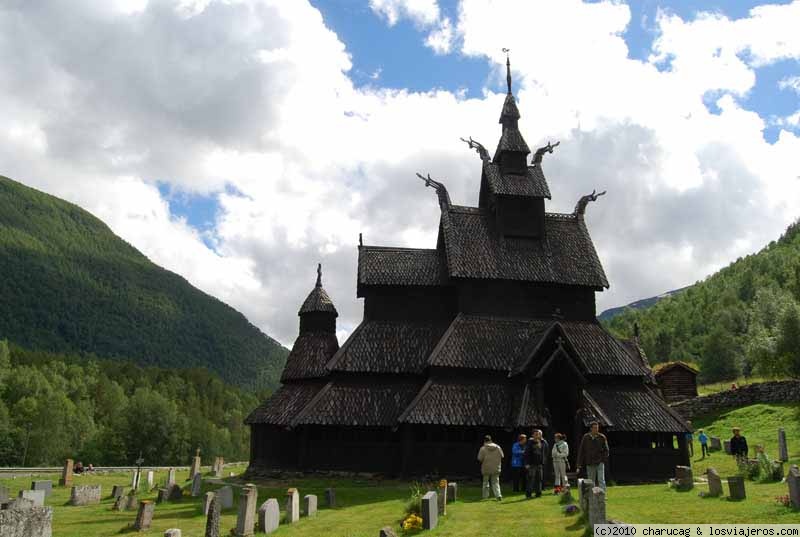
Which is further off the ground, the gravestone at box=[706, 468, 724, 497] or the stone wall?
the stone wall

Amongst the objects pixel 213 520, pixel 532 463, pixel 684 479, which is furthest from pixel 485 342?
pixel 213 520

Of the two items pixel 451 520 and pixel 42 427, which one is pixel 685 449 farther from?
pixel 42 427

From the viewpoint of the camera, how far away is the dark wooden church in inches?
1032

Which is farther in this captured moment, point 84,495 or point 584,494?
point 84,495

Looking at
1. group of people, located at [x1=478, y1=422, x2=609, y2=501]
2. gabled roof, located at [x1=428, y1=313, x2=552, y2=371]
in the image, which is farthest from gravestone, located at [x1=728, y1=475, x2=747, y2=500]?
gabled roof, located at [x1=428, y1=313, x2=552, y2=371]

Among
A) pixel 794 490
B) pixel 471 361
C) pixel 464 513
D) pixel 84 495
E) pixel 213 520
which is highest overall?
pixel 471 361

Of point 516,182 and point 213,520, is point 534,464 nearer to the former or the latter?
point 213,520

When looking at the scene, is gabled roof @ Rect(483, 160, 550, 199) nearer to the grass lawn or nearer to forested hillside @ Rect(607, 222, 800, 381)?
the grass lawn

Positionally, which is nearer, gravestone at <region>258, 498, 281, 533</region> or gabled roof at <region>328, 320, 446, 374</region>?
gravestone at <region>258, 498, 281, 533</region>

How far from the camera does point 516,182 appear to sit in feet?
109

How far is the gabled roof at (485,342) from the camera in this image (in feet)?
89.2

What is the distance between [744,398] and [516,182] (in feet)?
91.1

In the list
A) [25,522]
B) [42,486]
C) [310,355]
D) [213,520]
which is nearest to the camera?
[25,522]

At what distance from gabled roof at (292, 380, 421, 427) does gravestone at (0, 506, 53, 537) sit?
568 inches
